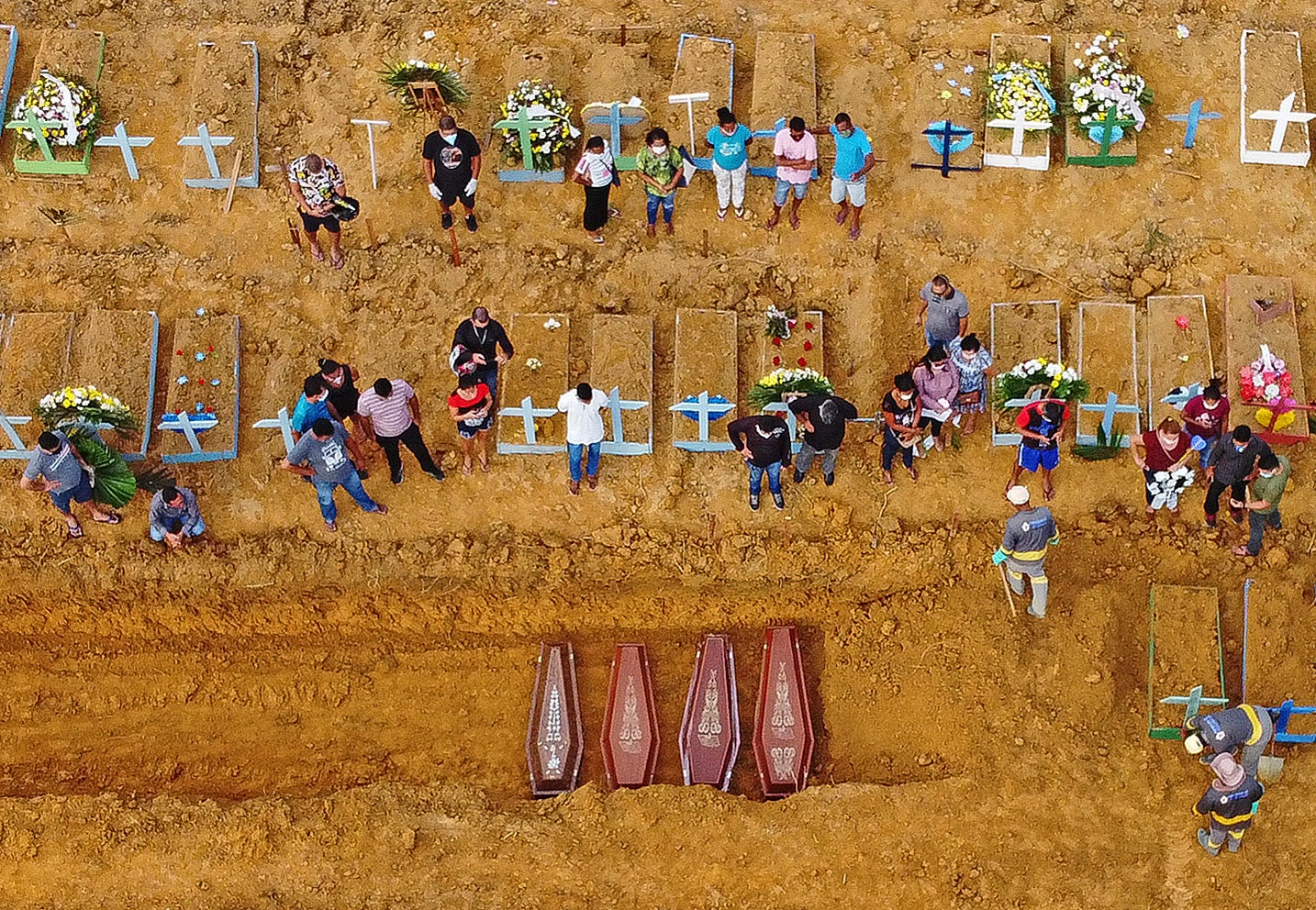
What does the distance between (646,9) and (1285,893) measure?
37.0 feet

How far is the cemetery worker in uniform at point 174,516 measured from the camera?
38.1ft

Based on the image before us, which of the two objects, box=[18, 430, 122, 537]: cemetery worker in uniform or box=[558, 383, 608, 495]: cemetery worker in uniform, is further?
box=[558, 383, 608, 495]: cemetery worker in uniform

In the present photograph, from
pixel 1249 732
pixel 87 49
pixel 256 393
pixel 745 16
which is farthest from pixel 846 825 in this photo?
pixel 87 49

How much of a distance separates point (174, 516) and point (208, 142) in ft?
→ 13.8

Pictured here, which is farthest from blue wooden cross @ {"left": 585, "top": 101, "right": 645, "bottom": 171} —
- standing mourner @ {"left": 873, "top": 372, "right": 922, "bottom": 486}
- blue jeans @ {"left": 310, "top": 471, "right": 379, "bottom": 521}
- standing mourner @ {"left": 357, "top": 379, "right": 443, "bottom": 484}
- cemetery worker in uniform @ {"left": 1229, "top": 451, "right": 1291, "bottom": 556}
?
cemetery worker in uniform @ {"left": 1229, "top": 451, "right": 1291, "bottom": 556}

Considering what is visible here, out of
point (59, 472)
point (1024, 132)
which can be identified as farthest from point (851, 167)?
point (59, 472)

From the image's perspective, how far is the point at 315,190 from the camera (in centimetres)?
1242

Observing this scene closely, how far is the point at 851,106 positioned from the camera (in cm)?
1416

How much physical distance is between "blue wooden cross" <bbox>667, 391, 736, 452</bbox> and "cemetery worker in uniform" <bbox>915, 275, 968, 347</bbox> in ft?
6.78

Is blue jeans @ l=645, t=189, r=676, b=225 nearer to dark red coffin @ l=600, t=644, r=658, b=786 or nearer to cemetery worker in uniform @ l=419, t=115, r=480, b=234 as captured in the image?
cemetery worker in uniform @ l=419, t=115, r=480, b=234

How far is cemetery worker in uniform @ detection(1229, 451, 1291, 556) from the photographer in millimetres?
10859

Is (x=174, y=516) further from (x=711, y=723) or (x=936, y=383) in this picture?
(x=936, y=383)

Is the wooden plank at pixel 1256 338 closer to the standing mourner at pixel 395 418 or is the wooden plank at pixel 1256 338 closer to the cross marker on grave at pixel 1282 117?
the cross marker on grave at pixel 1282 117

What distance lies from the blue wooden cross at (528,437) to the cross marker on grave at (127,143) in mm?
5032
